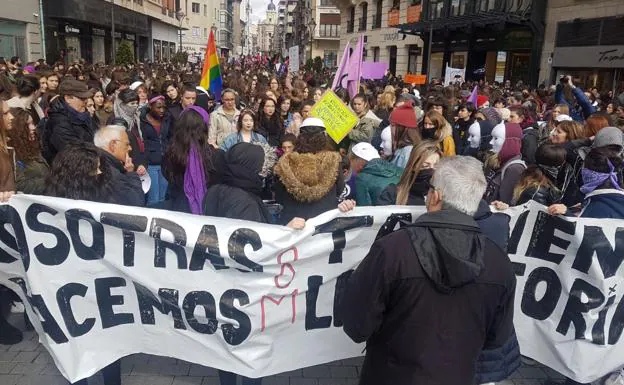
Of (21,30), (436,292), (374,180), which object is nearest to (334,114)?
(374,180)

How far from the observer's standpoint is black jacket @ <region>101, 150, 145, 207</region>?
335 cm

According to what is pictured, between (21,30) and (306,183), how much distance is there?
23967mm

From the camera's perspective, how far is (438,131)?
5809 mm

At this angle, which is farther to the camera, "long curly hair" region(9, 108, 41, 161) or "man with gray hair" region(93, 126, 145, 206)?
"long curly hair" region(9, 108, 41, 161)

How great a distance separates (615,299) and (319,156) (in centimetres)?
212

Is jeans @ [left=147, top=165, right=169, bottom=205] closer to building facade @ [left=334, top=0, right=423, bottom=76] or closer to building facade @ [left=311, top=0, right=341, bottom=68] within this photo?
building facade @ [left=334, top=0, right=423, bottom=76]

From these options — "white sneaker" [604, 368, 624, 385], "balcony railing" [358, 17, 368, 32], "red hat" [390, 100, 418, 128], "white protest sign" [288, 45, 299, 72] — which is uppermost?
"balcony railing" [358, 17, 368, 32]

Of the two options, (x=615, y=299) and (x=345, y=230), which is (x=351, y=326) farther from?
(x=615, y=299)

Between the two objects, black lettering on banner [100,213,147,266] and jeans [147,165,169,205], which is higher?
black lettering on banner [100,213,147,266]

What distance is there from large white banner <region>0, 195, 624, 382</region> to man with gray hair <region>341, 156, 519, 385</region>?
1022 millimetres

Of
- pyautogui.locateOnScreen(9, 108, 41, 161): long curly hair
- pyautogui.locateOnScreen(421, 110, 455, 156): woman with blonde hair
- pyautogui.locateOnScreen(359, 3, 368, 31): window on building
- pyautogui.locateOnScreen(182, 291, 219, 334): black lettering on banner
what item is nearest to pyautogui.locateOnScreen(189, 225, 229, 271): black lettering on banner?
pyautogui.locateOnScreen(182, 291, 219, 334): black lettering on banner

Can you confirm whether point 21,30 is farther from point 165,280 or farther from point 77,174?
point 165,280

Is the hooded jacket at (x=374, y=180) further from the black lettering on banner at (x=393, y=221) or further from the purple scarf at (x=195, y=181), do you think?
the purple scarf at (x=195, y=181)

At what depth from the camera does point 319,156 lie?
11.3 ft
